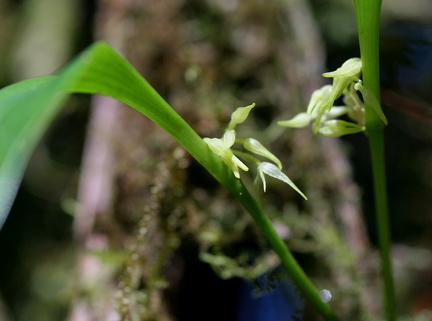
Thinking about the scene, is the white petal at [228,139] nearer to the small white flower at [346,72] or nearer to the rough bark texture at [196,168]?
the small white flower at [346,72]

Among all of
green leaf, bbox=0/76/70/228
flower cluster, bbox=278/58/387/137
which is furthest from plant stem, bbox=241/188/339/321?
green leaf, bbox=0/76/70/228

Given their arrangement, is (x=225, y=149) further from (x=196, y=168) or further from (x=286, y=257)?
(x=196, y=168)

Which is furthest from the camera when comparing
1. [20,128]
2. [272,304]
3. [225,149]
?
[272,304]

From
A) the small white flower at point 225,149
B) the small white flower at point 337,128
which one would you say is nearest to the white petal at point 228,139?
the small white flower at point 225,149

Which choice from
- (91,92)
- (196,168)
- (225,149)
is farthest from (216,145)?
(196,168)

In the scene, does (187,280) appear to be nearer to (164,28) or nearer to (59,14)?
(164,28)

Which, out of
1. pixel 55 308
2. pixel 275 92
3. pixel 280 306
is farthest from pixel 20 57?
pixel 280 306

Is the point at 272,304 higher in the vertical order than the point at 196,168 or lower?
lower
